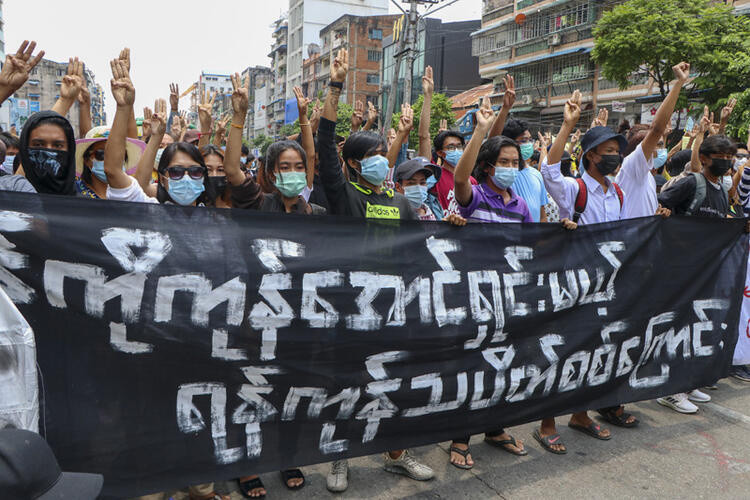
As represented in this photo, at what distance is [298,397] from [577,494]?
1543mm

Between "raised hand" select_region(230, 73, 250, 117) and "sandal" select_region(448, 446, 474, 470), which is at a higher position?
"raised hand" select_region(230, 73, 250, 117)

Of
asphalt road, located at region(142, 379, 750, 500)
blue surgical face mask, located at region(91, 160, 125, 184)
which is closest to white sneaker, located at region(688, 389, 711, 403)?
asphalt road, located at region(142, 379, 750, 500)

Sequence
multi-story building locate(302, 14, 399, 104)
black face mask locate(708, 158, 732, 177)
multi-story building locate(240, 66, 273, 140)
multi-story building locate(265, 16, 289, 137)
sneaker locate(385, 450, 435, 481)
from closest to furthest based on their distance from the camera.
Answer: sneaker locate(385, 450, 435, 481)
black face mask locate(708, 158, 732, 177)
multi-story building locate(302, 14, 399, 104)
multi-story building locate(265, 16, 289, 137)
multi-story building locate(240, 66, 273, 140)

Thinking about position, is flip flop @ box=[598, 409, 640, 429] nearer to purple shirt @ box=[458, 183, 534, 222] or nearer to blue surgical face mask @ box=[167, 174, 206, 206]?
purple shirt @ box=[458, 183, 534, 222]

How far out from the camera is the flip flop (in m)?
3.83

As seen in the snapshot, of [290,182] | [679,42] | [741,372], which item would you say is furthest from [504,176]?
[679,42]

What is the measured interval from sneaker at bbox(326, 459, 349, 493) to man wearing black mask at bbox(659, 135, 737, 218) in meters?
3.18

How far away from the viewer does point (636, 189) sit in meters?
3.97

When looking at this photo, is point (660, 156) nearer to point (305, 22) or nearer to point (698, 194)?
point (698, 194)

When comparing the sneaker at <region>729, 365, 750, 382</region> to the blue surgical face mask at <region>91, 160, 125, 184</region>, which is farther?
the sneaker at <region>729, 365, 750, 382</region>

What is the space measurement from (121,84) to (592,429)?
339 cm

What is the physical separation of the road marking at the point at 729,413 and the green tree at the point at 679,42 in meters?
16.3

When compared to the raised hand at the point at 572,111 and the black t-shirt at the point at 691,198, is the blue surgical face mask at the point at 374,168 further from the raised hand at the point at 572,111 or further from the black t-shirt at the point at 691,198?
the black t-shirt at the point at 691,198

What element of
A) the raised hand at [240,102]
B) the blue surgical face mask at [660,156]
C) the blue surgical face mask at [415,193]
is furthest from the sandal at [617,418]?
the raised hand at [240,102]
